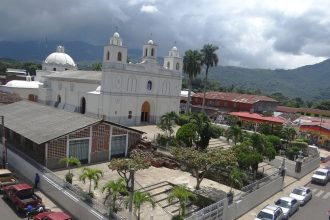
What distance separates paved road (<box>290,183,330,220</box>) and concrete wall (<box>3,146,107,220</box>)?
1403 centimetres

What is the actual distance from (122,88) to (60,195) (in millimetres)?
24507

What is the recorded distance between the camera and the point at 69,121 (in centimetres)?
2598

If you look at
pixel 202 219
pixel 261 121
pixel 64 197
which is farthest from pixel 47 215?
pixel 261 121

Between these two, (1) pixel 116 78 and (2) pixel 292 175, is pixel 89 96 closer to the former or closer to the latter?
(1) pixel 116 78

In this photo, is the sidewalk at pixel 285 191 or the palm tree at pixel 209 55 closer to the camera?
the sidewalk at pixel 285 191

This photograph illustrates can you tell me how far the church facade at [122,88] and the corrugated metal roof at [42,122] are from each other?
10.7 m

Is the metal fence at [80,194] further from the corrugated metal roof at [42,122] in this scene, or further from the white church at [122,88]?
the white church at [122,88]

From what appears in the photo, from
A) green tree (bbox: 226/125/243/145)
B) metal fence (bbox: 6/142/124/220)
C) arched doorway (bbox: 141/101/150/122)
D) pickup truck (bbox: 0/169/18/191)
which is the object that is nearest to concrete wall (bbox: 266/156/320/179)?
green tree (bbox: 226/125/243/145)

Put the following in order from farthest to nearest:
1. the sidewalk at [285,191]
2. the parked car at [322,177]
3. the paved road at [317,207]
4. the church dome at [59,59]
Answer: the church dome at [59,59], the parked car at [322,177], the paved road at [317,207], the sidewalk at [285,191]

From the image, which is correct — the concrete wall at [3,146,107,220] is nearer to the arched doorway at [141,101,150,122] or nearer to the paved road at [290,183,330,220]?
the paved road at [290,183,330,220]

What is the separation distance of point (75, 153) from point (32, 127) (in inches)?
175

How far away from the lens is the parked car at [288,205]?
884 inches

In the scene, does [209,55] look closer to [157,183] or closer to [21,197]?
[157,183]

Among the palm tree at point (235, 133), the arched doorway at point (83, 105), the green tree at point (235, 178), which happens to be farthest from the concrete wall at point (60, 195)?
the arched doorway at point (83, 105)
